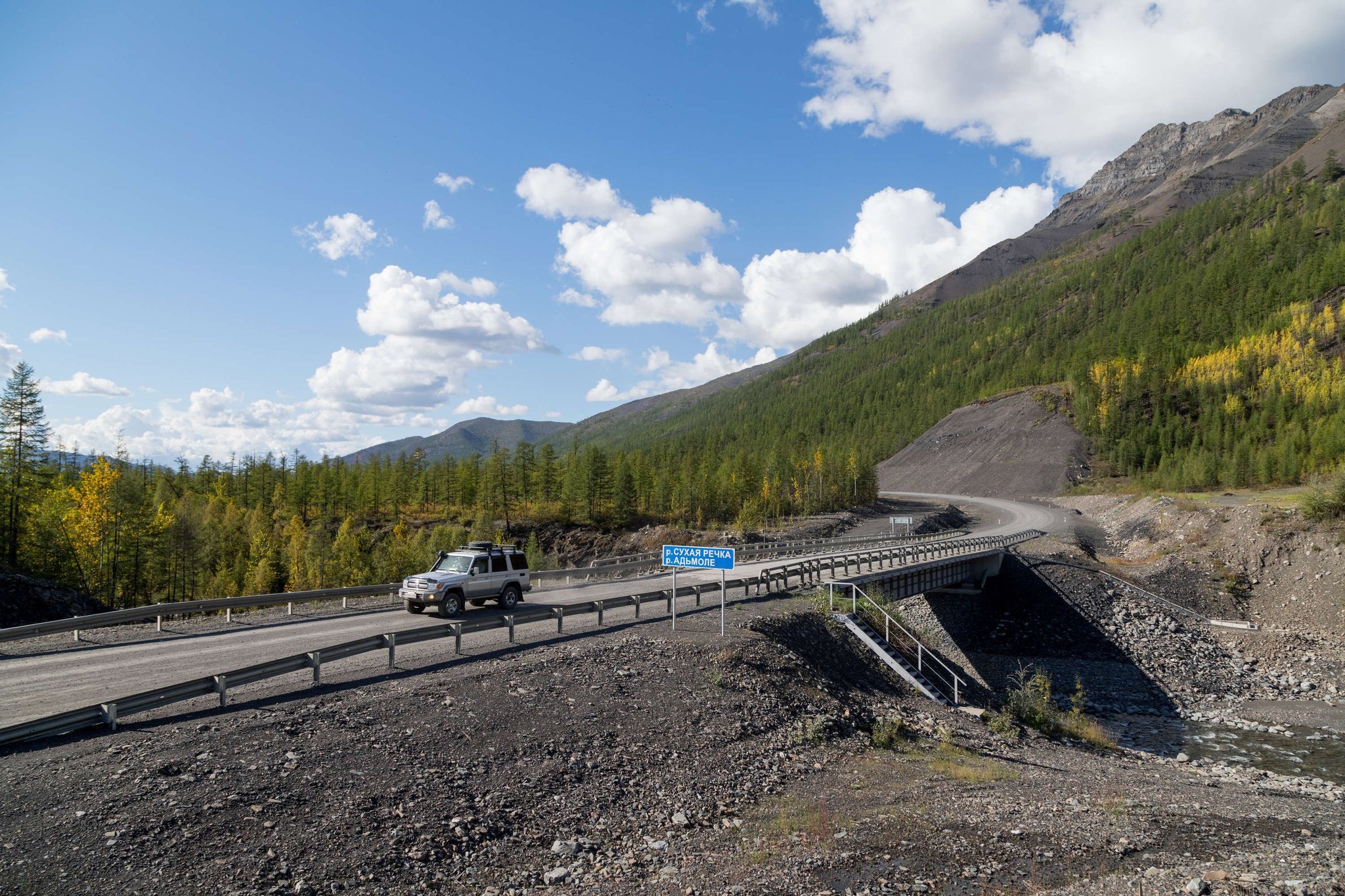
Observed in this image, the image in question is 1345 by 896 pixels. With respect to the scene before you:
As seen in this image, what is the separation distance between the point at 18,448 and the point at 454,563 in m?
38.2

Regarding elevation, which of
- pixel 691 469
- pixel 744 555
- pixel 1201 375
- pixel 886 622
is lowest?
pixel 886 622

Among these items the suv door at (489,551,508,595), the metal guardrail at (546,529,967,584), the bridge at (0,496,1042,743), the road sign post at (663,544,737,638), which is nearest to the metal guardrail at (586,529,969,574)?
the metal guardrail at (546,529,967,584)

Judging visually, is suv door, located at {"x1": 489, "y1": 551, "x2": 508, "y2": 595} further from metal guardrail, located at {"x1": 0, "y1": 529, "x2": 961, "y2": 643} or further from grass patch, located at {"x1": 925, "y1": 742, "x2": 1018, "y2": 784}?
grass patch, located at {"x1": 925, "y1": 742, "x2": 1018, "y2": 784}

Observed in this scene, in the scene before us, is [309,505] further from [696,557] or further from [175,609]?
[696,557]

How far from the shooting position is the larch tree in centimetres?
3975

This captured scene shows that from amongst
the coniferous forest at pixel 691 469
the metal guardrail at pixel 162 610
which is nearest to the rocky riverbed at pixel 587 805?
the metal guardrail at pixel 162 610

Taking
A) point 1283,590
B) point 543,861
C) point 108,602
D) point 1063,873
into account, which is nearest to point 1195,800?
→ point 1063,873

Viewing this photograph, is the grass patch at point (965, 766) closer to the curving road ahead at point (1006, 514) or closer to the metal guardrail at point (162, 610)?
the metal guardrail at point (162, 610)

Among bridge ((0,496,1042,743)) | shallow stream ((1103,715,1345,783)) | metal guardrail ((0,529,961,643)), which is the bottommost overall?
shallow stream ((1103,715,1345,783))

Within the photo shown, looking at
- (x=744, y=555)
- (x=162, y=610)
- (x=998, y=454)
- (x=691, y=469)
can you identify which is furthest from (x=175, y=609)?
(x=998, y=454)

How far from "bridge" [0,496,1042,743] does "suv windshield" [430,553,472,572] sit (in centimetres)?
160

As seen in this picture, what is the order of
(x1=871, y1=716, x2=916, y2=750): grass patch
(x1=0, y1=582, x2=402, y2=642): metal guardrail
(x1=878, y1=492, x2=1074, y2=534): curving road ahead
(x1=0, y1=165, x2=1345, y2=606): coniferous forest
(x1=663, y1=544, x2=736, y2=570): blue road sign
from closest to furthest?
(x1=871, y1=716, x2=916, y2=750): grass patch < (x1=0, y1=582, x2=402, y2=642): metal guardrail < (x1=663, y1=544, x2=736, y2=570): blue road sign < (x1=0, y1=165, x2=1345, y2=606): coniferous forest < (x1=878, y1=492, x2=1074, y2=534): curving road ahead

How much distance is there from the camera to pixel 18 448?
40.7m

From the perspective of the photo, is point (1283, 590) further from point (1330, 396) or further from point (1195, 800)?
point (1330, 396)
